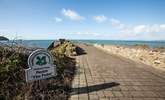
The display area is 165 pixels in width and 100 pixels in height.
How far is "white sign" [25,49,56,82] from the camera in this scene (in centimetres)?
444

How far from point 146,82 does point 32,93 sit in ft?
14.1

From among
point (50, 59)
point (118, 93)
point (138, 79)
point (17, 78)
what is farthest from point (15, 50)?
point (138, 79)

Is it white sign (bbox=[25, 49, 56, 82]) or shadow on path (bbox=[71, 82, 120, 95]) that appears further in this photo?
shadow on path (bbox=[71, 82, 120, 95])

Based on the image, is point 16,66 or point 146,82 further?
point 146,82

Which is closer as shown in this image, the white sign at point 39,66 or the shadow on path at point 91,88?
the white sign at point 39,66

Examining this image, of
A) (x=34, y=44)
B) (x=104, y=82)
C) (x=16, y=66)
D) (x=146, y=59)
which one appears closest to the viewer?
(x=16, y=66)

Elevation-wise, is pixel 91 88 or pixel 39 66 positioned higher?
pixel 39 66

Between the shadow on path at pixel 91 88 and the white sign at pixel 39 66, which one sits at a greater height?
the white sign at pixel 39 66

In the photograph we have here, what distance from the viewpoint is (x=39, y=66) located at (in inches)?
180

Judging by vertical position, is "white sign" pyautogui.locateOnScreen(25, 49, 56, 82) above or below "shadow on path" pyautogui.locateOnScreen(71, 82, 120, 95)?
above

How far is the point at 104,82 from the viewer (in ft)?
22.5

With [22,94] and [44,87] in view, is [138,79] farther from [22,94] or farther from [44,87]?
[22,94]

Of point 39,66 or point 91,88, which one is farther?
point 91,88

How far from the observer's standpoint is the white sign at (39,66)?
14.6 ft
